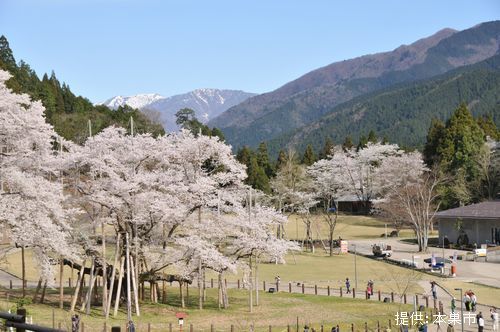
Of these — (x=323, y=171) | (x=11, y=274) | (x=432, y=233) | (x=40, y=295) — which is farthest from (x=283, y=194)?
(x=40, y=295)

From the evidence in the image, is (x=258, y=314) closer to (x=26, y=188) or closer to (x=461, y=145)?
(x=26, y=188)

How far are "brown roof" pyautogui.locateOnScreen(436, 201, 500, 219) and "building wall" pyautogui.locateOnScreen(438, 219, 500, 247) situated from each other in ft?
2.53

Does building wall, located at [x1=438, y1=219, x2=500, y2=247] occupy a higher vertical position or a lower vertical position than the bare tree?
lower

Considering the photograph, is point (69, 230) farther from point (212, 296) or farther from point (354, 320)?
point (354, 320)

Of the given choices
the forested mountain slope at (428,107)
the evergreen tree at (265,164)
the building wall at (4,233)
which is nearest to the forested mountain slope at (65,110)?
the evergreen tree at (265,164)

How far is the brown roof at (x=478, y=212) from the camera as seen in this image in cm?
5353

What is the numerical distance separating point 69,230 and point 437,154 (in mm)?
59028

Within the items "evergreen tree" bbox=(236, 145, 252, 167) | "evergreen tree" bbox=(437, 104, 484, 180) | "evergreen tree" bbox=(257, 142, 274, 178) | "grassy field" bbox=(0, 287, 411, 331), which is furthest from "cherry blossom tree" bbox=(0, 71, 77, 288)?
"evergreen tree" bbox=(257, 142, 274, 178)

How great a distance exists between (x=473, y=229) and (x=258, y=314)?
114 ft

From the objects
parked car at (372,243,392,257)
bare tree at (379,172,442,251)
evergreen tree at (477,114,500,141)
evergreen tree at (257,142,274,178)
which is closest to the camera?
parked car at (372,243,392,257)

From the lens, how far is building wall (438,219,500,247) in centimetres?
5420

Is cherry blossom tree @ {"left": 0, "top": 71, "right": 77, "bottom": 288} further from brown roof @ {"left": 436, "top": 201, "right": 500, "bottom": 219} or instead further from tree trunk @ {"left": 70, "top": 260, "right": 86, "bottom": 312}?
brown roof @ {"left": 436, "top": 201, "right": 500, "bottom": 219}

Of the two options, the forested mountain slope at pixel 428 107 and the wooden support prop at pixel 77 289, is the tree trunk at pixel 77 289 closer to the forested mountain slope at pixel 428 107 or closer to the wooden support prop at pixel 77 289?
the wooden support prop at pixel 77 289

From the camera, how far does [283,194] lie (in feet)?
202
